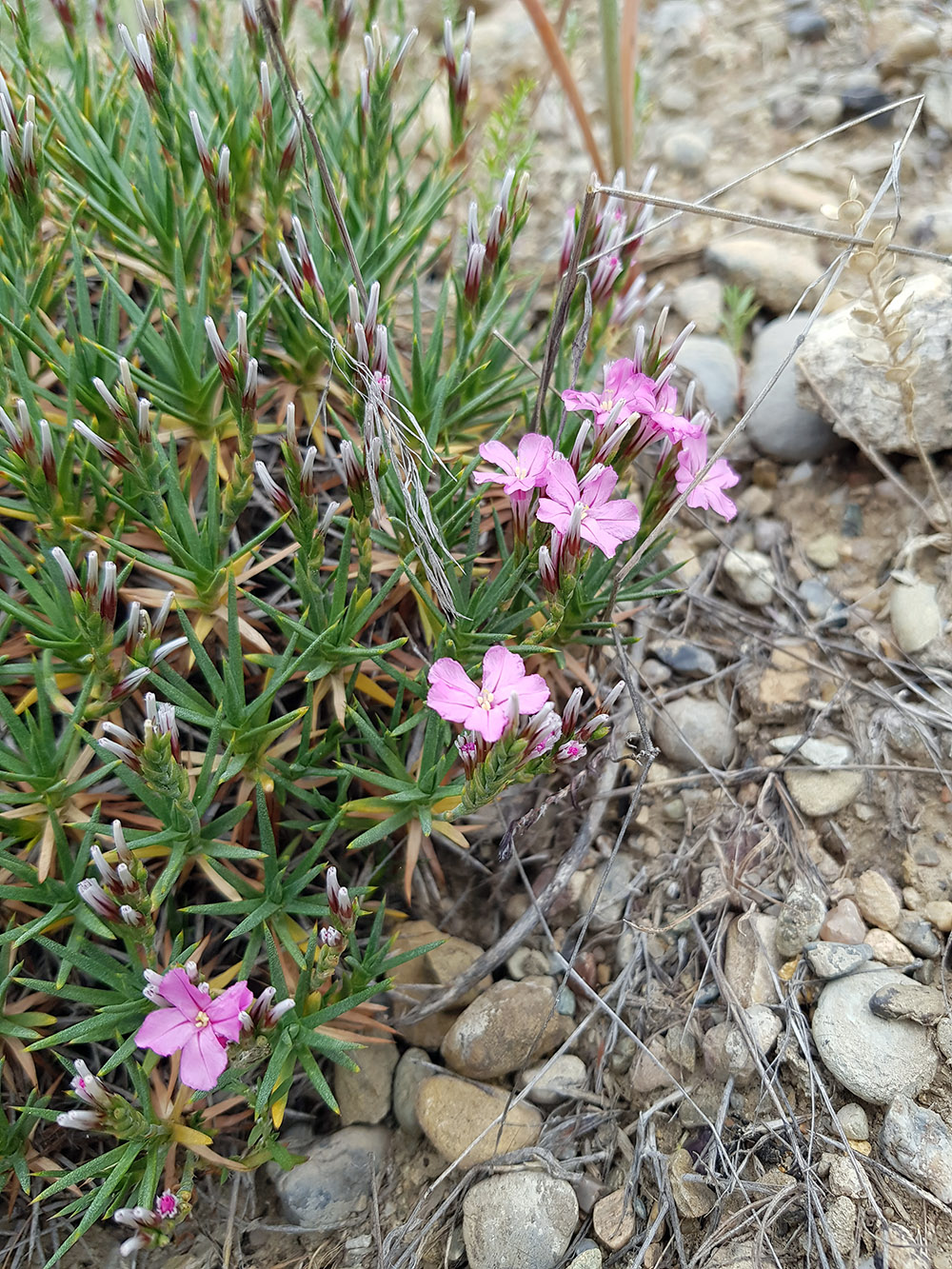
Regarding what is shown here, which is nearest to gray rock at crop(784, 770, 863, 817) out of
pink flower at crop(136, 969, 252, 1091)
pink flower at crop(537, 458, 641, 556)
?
pink flower at crop(537, 458, 641, 556)

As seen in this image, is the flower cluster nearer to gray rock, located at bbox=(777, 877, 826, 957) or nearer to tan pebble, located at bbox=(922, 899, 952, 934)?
gray rock, located at bbox=(777, 877, 826, 957)

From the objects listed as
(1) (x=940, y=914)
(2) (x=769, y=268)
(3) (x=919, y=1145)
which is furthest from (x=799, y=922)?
(2) (x=769, y=268)

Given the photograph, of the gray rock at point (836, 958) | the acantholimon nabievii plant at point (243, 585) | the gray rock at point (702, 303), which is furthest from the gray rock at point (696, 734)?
the gray rock at point (702, 303)

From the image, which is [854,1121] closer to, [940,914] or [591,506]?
[940,914]

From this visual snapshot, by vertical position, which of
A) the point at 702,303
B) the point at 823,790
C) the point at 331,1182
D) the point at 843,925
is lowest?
the point at 331,1182

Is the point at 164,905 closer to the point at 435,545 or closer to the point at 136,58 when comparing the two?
the point at 435,545
